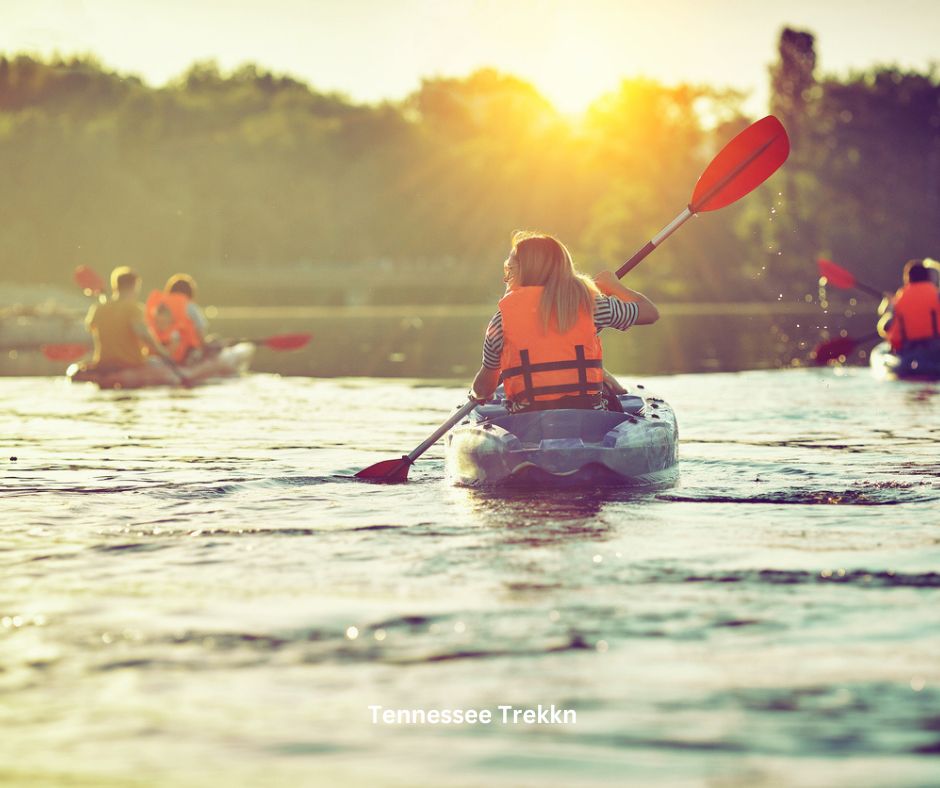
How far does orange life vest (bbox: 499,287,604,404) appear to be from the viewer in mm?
8016

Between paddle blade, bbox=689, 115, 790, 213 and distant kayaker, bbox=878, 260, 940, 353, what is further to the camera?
distant kayaker, bbox=878, 260, 940, 353

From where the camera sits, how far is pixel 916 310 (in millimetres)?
15891

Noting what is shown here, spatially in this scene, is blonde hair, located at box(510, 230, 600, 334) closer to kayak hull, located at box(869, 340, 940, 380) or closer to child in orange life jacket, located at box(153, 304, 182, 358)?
kayak hull, located at box(869, 340, 940, 380)

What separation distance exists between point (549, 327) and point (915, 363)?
903 centimetres

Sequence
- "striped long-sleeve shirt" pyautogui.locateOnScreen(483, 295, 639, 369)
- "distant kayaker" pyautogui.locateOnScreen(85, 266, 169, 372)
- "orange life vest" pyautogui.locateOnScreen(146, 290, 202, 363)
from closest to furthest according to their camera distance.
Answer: "striped long-sleeve shirt" pyautogui.locateOnScreen(483, 295, 639, 369), "distant kayaker" pyautogui.locateOnScreen(85, 266, 169, 372), "orange life vest" pyautogui.locateOnScreen(146, 290, 202, 363)

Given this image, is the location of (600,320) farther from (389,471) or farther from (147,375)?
(147,375)

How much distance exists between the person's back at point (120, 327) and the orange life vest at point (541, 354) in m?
8.80

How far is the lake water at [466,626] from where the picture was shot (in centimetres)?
385

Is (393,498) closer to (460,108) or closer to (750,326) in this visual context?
(750,326)

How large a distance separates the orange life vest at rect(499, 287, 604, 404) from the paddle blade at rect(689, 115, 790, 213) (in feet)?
7.80

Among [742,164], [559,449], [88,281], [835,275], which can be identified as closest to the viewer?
[559,449]

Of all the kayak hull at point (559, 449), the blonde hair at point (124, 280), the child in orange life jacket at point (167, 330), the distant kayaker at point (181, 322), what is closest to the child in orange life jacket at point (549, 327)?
the kayak hull at point (559, 449)

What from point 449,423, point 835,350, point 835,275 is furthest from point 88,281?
point 449,423

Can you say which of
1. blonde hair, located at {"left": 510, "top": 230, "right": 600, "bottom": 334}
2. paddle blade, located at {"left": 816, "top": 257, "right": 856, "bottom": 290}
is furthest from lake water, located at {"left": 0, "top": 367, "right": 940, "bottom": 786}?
paddle blade, located at {"left": 816, "top": 257, "right": 856, "bottom": 290}
